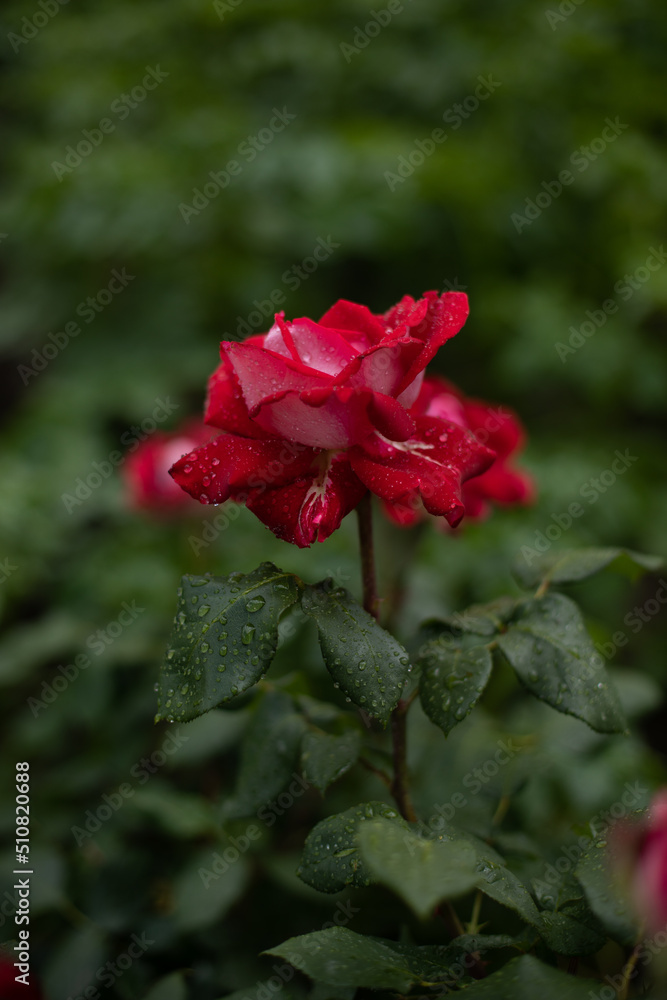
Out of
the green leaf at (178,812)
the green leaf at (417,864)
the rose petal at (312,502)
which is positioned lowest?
the green leaf at (178,812)

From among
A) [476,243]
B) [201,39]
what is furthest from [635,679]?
[201,39]

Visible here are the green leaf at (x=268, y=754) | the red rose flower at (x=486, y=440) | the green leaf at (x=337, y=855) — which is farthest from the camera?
the red rose flower at (x=486, y=440)

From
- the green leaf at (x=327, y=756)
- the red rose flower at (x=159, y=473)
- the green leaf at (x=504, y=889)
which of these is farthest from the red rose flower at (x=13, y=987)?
the red rose flower at (x=159, y=473)

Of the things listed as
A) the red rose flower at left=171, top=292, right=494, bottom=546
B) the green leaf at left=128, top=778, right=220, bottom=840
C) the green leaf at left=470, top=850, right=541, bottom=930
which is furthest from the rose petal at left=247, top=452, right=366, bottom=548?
the green leaf at left=128, top=778, right=220, bottom=840

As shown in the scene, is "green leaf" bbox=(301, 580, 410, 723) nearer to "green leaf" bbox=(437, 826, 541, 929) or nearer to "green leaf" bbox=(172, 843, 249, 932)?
"green leaf" bbox=(437, 826, 541, 929)

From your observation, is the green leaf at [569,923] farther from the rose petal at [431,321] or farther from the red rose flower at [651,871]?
the rose petal at [431,321]

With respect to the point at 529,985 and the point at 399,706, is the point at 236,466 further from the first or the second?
the point at 529,985
